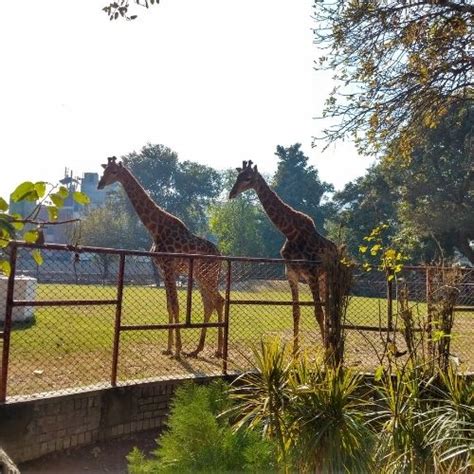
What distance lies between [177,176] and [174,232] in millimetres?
51510

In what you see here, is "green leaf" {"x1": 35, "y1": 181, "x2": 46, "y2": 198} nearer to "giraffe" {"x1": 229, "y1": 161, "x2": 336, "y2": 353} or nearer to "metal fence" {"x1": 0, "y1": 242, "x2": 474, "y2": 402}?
"metal fence" {"x1": 0, "y1": 242, "x2": 474, "y2": 402}

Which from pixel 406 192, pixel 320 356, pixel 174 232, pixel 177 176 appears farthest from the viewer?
pixel 177 176

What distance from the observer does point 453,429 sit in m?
3.56

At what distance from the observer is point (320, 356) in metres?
4.41

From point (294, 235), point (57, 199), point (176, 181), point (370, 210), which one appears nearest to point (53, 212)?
point (57, 199)

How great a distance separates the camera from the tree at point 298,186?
49.3 meters

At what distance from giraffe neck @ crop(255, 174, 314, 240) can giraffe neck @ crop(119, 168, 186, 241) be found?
1.54 m

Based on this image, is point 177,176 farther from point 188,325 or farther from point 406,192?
point 188,325

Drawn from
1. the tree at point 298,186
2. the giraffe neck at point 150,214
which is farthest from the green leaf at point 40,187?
the tree at point 298,186

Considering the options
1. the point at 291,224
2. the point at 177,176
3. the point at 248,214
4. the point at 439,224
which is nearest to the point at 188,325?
the point at 291,224

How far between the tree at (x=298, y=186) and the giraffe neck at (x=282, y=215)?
38277mm

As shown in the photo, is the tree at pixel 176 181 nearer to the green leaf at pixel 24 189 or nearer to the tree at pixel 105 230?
the tree at pixel 105 230

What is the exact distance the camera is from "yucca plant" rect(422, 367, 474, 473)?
3.45m

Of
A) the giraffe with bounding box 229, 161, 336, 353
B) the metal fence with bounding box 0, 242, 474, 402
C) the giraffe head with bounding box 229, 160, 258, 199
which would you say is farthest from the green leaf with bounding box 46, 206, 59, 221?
the giraffe head with bounding box 229, 160, 258, 199
